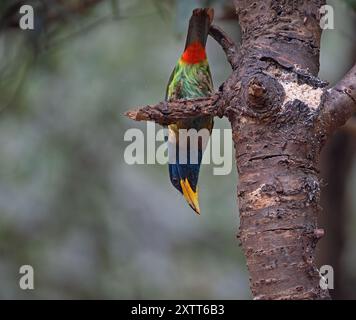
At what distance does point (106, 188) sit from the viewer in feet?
9.77

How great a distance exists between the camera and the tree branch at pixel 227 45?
1.11 meters

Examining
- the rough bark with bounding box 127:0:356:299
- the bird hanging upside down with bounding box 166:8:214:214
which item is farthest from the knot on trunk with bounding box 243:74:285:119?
the bird hanging upside down with bounding box 166:8:214:214

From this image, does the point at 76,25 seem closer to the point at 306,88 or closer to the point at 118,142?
the point at 118,142

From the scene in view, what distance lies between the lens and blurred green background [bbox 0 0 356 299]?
9.04 ft

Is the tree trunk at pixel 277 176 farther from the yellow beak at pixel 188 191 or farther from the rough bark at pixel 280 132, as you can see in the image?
the yellow beak at pixel 188 191

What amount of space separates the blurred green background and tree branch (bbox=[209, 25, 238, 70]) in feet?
4.34

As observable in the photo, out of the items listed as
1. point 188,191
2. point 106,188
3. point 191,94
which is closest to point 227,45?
point 191,94

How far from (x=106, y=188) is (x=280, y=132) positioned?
78.4 inches

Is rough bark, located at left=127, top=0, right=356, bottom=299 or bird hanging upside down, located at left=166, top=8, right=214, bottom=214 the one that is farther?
bird hanging upside down, located at left=166, top=8, right=214, bottom=214

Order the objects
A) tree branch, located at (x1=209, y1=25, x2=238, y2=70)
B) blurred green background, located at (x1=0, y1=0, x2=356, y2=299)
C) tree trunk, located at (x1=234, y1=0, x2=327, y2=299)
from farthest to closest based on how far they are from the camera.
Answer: blurred green background, located at (x1=0, y1=0, x2=356, y2=299) < tree branch, located at (x1=209, y1=25, x2=238, y2=70) < tree trunk, located at (x1=234, y1=0, x2=327, y2=299)

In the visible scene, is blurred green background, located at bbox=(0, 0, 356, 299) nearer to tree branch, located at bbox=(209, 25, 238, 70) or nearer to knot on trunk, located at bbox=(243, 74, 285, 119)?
tree branch, located at bbox=(209, 25, 238, 70)

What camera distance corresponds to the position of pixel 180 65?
46.1 inches
